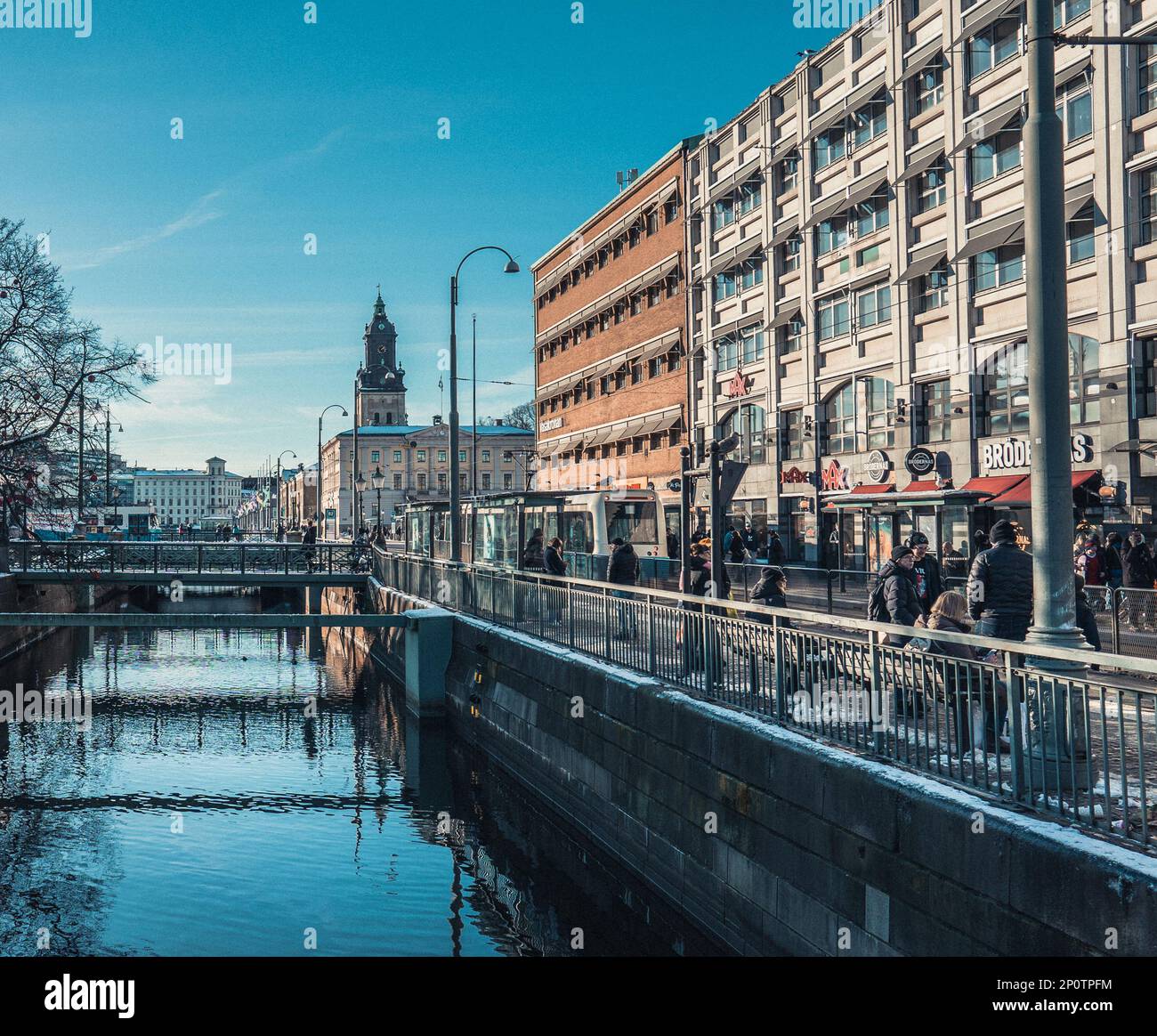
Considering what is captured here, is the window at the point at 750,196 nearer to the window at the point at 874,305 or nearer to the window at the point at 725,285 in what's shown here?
the window at the point at 725,285

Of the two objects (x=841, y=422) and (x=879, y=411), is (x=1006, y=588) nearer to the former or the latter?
(x=879, y=411)

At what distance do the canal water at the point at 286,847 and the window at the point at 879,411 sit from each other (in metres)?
17.5

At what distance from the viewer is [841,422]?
37906 mm

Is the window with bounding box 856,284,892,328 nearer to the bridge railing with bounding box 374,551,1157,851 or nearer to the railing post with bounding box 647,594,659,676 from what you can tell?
the bridge railing with bounding box 374,551,1157,851

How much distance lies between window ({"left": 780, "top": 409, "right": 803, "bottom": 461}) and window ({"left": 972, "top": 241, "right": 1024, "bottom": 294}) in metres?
10.2

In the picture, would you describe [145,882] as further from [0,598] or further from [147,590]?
[147,590]

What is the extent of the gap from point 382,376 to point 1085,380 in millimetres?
134156

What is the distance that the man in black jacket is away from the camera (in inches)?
349

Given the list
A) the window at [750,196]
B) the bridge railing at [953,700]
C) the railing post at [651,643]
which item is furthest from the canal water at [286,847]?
the window at [750,196]

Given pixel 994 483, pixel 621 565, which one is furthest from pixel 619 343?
pixel 621 565

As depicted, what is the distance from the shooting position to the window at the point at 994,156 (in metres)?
29.7
